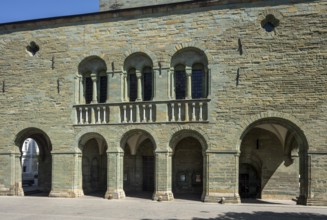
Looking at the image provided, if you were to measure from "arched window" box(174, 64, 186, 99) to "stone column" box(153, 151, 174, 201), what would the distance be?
2.77 m

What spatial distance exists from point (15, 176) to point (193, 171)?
922cm

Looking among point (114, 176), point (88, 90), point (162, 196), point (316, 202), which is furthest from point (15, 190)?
point (316, 202)

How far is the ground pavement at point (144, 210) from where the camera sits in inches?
522

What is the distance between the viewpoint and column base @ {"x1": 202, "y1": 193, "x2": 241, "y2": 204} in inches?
650

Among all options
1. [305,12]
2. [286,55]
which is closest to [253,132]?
[286,55]

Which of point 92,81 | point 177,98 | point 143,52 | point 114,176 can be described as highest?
point 143,52

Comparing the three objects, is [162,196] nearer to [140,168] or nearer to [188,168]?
[188,168]

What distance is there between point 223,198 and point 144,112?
17.2 ft

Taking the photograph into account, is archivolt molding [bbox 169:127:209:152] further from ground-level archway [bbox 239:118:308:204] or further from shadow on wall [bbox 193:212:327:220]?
shadow on wall [bbox 193:212:327:220]

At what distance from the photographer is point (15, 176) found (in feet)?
65.8

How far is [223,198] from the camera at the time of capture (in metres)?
16.5

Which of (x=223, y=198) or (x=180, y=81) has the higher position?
(x=180, y=81)

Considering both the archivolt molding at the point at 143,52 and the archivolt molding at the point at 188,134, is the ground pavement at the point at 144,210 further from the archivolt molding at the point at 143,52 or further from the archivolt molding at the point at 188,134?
the archivolt molding at the point at 143,52

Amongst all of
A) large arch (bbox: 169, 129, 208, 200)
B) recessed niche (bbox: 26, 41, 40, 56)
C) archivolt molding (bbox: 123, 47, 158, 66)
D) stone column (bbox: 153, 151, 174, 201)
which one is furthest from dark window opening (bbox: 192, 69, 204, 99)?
recessed niche (bbox: 26, 41, 40, 56)
